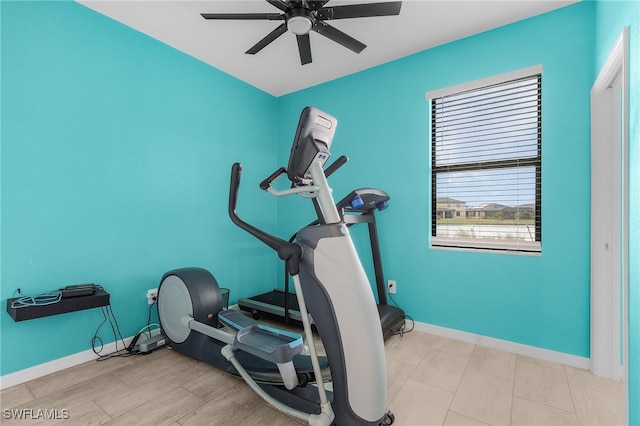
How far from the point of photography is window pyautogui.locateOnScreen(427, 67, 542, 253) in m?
2.38

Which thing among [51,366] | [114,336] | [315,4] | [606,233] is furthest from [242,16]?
[606,233]

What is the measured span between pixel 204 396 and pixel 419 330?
1.96 m

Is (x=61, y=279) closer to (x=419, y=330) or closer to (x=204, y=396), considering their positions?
(x=204, y=396)

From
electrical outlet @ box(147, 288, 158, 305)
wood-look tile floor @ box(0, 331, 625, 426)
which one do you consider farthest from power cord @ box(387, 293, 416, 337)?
electrical outlet @ box(147, 288, 158, 305)

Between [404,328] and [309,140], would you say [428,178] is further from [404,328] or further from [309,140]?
[309,140]

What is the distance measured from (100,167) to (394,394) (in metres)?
2.69

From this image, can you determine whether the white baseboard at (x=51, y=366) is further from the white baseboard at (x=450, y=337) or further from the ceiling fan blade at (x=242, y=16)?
the ceiling fan blade at (x=242, y=16)

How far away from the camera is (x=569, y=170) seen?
84.7 inches

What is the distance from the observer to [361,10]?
180cm

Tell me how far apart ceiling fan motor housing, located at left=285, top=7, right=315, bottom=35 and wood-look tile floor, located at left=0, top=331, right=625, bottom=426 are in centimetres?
238

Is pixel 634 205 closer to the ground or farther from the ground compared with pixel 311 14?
closer to the ground

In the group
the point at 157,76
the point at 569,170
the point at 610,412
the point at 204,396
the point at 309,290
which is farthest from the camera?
the point at 157,76

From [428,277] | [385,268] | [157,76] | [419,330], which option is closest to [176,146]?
[157,76]

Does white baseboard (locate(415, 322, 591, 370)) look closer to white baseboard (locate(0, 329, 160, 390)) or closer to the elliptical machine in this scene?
the elliptical machine
